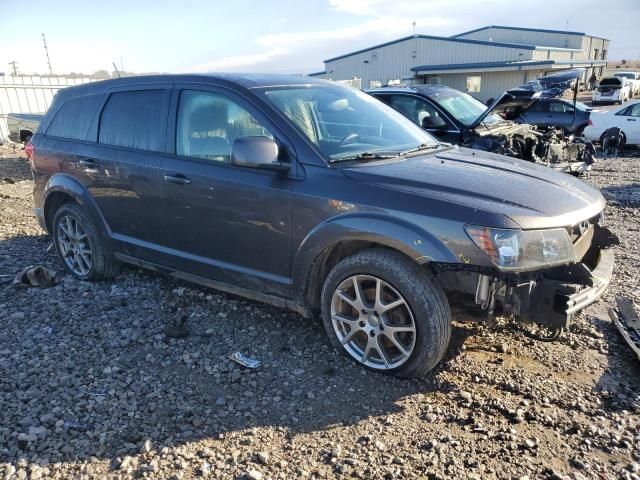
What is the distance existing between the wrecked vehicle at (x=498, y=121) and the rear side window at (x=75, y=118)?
5155 millimetres

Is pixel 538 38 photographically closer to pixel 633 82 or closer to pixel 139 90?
pixel 633 82

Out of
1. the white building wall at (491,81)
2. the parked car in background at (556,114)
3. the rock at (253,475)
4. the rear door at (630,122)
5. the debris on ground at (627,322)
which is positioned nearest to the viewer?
the rock at (253,475)

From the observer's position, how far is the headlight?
2.78 meters

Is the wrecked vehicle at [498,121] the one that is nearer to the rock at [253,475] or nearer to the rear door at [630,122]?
the rock at [253,475]

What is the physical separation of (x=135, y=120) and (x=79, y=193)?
984mm

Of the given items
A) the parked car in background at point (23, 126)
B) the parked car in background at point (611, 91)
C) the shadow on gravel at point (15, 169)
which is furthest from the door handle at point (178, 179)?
the parked car in background at point (611, 91)

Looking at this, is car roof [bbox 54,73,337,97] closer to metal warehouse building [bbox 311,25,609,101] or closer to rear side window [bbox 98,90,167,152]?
rear side window [bbox 98,90,167,152]

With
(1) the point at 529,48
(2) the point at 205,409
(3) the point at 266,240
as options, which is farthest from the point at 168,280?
(1) the point at 529,48

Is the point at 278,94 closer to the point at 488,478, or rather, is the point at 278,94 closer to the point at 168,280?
the point at 168,280

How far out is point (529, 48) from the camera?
3394 cm

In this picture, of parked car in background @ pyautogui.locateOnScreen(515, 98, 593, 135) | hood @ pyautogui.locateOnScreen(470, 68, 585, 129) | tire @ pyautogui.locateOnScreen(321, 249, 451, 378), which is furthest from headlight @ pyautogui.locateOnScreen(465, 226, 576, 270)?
parked car in background @ pyautogui.locateOnScreen(515, 98, 593, 135)

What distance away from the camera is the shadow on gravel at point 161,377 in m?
2.85

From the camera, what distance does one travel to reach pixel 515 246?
110 inches

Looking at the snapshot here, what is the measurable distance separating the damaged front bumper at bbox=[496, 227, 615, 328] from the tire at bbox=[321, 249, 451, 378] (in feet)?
1.26
